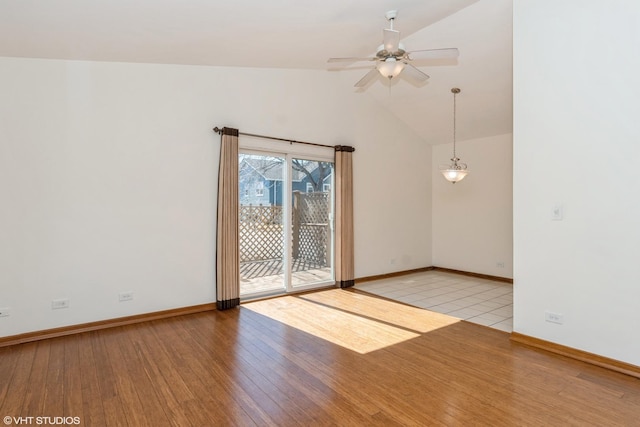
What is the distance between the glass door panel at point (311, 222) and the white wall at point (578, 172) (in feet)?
9.91

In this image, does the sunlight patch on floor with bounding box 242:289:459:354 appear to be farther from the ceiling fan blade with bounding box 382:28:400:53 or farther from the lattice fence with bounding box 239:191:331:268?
the ceiling fan blade with bounding box 382:28:400:53

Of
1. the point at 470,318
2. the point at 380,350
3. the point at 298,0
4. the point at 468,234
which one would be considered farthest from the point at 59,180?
the point at 468,234

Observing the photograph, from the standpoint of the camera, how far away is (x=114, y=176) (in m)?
3.76

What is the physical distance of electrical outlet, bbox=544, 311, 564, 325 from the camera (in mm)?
3111

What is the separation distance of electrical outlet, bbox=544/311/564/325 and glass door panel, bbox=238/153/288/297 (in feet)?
11.1

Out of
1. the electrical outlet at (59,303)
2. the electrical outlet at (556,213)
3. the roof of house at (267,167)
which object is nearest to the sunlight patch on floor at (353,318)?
the electrical outlet at (556,213)

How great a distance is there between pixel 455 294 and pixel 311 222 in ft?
8.43

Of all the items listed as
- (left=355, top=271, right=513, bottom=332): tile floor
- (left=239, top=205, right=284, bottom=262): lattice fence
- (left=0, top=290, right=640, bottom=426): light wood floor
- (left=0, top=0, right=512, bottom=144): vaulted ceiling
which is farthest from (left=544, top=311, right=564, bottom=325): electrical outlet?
(left=239, top=205, right=284, bottom=262): lattice fence

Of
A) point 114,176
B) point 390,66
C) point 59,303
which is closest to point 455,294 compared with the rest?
point 390,66

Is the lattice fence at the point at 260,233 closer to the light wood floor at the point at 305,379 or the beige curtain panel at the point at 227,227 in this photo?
the beige curtain panel at the point at 227,227

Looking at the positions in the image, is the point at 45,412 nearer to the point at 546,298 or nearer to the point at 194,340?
the point at 194,340

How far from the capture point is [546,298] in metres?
3.22

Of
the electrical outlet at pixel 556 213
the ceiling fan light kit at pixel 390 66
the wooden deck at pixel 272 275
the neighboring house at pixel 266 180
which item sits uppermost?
the ceiling fan light kit at pixel 390 66

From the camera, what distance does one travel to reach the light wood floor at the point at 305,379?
7.08 ft
